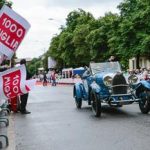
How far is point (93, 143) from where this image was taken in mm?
10266

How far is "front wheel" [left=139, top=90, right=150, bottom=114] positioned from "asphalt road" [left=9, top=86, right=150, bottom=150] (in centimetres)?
21

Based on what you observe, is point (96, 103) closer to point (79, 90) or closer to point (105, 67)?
point (105, 67)

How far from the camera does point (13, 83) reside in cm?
818

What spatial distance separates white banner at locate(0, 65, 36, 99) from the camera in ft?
26.6

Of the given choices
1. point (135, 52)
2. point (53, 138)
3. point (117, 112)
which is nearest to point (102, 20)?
point (135, 52)

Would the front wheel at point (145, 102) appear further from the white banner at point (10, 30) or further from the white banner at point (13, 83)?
the white banner at point (10, 30)

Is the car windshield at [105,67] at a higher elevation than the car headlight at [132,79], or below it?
higher

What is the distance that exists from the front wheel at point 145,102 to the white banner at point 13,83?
8057 millimetres

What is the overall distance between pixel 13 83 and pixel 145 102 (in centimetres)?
846

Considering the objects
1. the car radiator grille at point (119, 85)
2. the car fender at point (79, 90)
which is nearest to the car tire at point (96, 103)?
the car radiator grille at point (119, 85)

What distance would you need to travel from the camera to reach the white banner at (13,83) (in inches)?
319

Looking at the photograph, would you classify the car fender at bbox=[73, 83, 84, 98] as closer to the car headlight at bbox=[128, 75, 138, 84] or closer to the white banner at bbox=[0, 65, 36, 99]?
the car headlight at bbox=[128, 75, 138, 84]

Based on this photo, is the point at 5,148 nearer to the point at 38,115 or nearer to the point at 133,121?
the point at 133,121

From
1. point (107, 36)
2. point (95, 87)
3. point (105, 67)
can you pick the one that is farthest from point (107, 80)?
point (107, 36)
